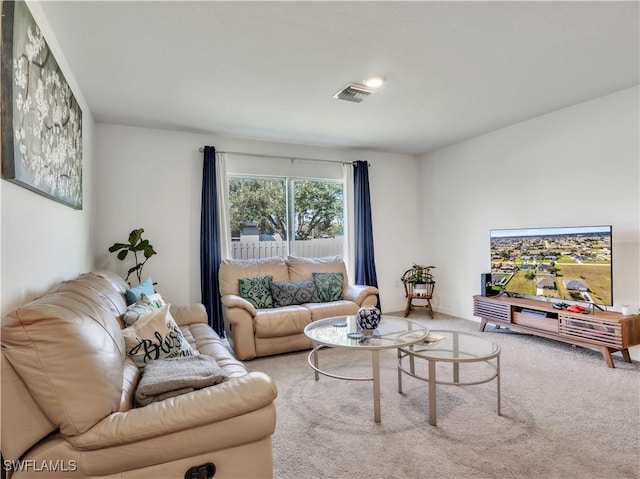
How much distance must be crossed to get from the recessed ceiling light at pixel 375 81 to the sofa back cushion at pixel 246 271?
2.25m

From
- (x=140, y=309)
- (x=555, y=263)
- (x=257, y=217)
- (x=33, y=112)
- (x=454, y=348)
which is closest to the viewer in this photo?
(x=33, y=112)

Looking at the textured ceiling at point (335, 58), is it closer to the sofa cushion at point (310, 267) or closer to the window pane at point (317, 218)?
the window pane at point (317, 218)

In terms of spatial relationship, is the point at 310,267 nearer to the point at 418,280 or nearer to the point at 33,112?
the point at 418,280

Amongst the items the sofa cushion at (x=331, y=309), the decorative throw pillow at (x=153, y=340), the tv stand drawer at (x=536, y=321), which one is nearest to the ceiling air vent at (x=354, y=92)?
the sofa cushion at (x=331, y=309)

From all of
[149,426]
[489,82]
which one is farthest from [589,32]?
[149,426]

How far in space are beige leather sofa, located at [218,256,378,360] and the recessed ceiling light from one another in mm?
2131

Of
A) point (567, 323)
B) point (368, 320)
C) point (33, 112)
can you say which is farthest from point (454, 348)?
point (33, 112)

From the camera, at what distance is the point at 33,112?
1616 millimetres

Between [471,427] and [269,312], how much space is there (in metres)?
2.02

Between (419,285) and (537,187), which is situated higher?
(537,187)

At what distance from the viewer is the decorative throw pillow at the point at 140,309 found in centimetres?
204

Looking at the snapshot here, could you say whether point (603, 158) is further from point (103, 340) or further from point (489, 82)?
point (103, 340)

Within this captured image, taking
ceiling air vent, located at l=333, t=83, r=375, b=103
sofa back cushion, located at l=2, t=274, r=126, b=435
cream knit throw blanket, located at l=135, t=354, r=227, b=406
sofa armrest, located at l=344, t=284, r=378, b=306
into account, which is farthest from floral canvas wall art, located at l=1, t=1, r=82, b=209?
sofa armrest, located at l=344, t=284, r=378, b=306

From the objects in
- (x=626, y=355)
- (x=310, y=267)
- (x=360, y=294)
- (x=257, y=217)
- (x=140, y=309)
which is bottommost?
(x=626, y=355)
